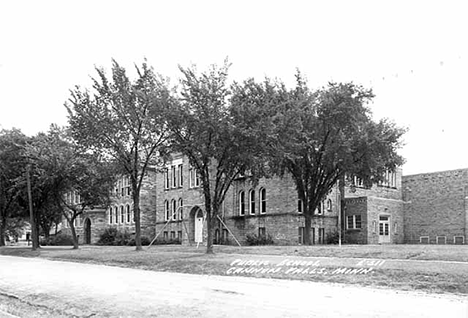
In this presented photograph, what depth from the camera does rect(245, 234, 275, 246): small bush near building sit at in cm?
4022

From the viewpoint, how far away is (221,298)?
1333 centimetres

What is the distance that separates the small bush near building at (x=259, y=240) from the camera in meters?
40.2

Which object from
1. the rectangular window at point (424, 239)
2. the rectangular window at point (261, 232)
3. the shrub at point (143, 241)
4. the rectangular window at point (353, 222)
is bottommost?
the shrub at point (143, 241)

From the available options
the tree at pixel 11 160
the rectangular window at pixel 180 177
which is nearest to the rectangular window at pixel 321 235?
the rectangular window at pixel 180 177

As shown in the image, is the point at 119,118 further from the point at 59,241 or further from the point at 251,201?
the point at 59,241

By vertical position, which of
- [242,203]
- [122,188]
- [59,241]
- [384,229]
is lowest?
[59,241]

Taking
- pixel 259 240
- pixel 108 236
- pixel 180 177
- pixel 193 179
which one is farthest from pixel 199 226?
pixel 108 236

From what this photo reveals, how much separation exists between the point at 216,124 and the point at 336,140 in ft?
34.3

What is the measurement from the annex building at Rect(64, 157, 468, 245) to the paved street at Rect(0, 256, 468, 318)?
72.4ft

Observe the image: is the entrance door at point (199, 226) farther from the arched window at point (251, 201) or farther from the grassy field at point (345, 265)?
the grassy field at point (345, 265)

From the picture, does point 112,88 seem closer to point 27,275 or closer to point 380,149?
point 27,275

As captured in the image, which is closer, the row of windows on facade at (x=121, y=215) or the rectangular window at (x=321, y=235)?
the rectangular window at (x=321, y=235)

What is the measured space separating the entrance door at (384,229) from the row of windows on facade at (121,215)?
25025 mm

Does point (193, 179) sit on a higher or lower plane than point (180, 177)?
lower
